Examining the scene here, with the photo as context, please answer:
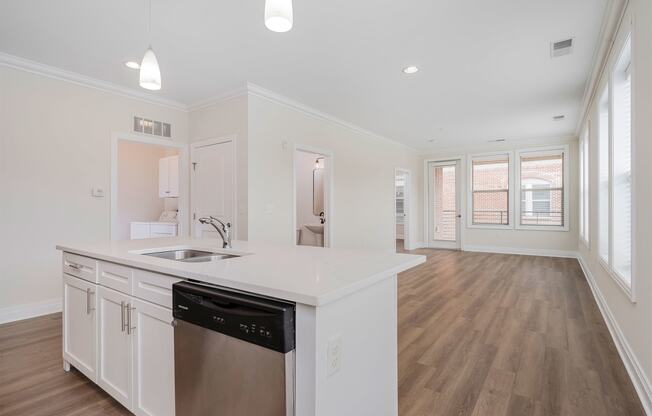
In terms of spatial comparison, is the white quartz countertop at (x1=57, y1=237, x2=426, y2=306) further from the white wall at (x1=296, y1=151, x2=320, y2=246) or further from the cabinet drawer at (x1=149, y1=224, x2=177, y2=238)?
the white wall at (x1=296, y1=151, x2=320, y2=246)

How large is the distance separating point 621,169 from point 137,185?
23.2 feet

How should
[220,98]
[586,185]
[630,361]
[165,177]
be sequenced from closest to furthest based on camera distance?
[630,361], [220,98], [586,185], [165,177]

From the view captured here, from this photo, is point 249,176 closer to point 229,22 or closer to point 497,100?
point 229,22

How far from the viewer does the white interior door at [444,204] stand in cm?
829

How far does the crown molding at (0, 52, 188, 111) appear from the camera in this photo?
3219mm

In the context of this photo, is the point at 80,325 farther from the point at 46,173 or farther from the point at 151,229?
the point at 151,229

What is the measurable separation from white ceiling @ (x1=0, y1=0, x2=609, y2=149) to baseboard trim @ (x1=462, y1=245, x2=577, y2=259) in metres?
3.80

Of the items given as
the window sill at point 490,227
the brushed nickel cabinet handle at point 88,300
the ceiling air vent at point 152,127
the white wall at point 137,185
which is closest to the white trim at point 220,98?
the ceiling air vent at point 152,127

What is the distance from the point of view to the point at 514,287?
451cm

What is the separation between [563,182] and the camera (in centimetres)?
701

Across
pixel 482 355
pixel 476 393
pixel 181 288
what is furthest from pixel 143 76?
pixel 482 355

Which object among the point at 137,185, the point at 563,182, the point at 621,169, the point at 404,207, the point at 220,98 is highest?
the point at 220,98

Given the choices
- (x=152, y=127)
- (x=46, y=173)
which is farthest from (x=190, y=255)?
(x=152, y=127)

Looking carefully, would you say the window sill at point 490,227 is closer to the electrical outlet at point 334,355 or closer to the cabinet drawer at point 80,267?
the electrical outlet at point 334,355
